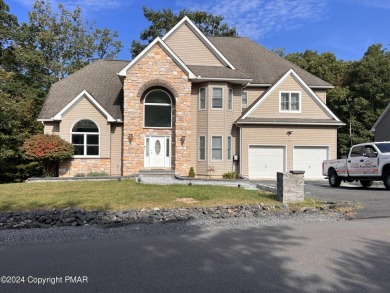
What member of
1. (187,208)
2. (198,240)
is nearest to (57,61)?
(187,208)

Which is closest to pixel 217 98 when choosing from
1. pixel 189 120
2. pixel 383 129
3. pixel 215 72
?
pixel 215 72

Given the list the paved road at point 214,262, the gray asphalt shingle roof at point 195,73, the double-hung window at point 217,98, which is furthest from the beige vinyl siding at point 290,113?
the paved road at point 214,262

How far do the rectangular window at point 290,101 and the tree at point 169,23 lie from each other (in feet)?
79.4

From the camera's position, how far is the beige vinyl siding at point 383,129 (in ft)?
98.8

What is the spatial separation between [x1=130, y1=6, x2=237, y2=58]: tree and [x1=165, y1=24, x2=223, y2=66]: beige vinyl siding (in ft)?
68.4

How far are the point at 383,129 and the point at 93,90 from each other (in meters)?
24.3

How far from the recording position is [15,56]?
3716cm

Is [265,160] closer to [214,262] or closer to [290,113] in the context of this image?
[290,113]

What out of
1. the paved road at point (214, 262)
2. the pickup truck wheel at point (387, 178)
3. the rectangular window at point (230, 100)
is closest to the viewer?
the paved road at point (214, 262)

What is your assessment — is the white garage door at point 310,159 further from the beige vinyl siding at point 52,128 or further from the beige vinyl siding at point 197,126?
the beige vinyl siding at point 52,128

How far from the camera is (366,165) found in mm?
16375

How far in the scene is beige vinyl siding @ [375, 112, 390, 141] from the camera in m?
30.1

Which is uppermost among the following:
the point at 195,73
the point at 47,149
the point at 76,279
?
the point at 195,73

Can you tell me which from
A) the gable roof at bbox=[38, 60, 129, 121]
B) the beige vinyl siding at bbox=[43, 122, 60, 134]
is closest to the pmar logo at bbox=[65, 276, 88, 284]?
the gable roof at bbox=[38, 60, 129, 121]
